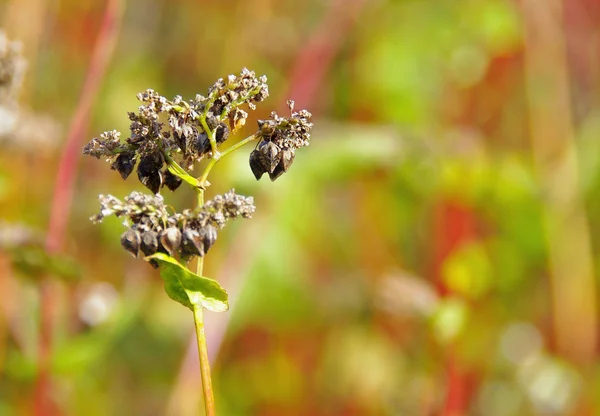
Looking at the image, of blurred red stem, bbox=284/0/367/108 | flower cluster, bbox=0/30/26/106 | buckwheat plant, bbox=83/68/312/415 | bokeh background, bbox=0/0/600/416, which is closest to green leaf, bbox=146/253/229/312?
buckwheat plant, bbox=83/68/312/415

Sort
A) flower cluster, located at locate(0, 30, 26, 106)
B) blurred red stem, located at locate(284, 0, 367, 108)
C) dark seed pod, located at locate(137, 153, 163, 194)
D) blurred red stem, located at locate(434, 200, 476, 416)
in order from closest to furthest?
dark seed pod, located at locate(137, 153, 163, 194) → flower cluster, located at locate(0, 30, 26, 106) → blurred red stem, located at locate(434, 200, 476, 416) → blurred red stem, located at locate(284, 0, 367, 108)

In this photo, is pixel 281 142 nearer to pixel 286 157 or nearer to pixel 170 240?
pixel 286 157

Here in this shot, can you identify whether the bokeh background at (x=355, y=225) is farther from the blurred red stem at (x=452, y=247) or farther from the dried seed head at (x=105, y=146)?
the dried seed head at (x=105, y=146)

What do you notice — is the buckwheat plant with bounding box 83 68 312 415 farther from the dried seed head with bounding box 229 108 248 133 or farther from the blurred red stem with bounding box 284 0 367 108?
the blurred red stem with bounding box 284 0 367 108

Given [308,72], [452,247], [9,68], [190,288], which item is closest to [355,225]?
[308,72]

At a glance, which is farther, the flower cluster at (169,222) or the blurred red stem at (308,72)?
the blurred red stem at (308,72)

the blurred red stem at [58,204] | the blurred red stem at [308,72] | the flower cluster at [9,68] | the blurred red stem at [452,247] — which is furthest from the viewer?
the blurred red stem at [308,72]

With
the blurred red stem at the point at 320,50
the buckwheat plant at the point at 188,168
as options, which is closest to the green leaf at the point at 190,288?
the buckwheat plant at the point at 188,168

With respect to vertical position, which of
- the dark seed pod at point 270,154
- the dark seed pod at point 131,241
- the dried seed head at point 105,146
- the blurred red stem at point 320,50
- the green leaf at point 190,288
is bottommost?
the green leaf at point 190,288

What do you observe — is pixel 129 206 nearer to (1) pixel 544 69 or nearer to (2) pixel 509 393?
(2) pixel 509 393
